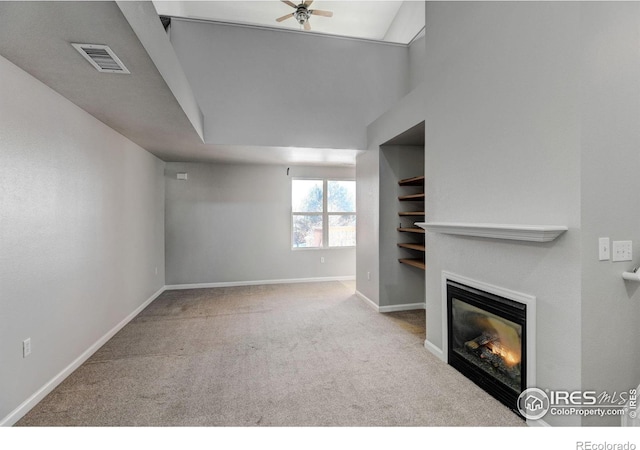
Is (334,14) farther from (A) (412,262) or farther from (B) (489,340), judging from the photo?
(B) (489,340)

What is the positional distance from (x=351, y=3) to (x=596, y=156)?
3974 mm

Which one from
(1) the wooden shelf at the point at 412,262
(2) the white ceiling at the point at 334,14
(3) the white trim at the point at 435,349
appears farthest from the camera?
(2) the white ceiling at the point at 334,14

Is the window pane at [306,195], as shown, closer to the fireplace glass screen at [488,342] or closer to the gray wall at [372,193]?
the gray wall at [372,193]

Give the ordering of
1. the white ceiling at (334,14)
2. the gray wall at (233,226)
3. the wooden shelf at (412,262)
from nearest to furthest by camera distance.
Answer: the wooden shelf at (412,262) < the white ceiling at (334,14) < the gray wall at (233,226)

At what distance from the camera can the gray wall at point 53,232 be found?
1.87 m

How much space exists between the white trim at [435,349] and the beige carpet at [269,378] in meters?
0.05

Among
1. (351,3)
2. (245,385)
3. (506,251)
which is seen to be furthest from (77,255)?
(351,3)

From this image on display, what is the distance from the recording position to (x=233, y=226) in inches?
221

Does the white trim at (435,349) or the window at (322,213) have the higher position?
the window at (322,213)

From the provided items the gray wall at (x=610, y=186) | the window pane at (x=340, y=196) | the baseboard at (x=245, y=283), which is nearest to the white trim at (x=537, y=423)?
the gray wall at (x=610, y=186)

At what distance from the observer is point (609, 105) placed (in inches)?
61.6

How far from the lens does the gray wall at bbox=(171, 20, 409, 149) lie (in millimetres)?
4008

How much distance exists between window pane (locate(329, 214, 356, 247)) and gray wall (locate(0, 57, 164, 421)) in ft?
11.6

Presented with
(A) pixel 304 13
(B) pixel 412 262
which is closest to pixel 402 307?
(B) pixel 412 262
